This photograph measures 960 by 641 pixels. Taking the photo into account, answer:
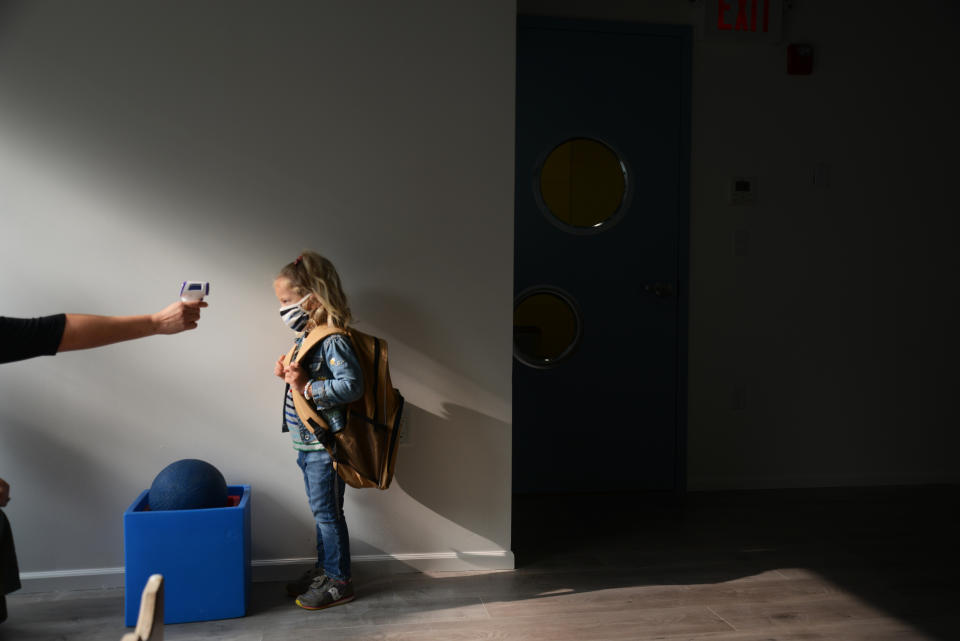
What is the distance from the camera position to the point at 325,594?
2645 mm

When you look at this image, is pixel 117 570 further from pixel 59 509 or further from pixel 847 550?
pixel 847 550

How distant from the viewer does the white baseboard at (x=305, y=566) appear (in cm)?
274

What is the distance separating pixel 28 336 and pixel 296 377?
797mm

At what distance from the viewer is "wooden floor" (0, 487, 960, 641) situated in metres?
2.47

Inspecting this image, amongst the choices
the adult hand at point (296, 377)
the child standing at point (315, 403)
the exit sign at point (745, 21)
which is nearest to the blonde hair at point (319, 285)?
the child standing at point (315, 403)

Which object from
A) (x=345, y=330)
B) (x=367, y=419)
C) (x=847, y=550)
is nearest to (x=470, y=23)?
(x=345, y=330)

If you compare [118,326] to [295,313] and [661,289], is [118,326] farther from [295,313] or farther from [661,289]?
[661,289]

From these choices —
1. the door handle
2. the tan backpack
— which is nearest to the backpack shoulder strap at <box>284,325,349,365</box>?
the tan backpack

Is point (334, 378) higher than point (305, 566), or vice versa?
point (334, 378)

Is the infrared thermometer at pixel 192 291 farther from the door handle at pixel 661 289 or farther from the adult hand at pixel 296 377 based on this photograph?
the door handle at pixel 661 289

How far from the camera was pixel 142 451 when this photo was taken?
9.18 ft

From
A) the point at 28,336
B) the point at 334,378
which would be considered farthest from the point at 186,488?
the point at 28,336

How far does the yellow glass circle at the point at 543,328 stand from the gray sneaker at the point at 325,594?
172 centimetres

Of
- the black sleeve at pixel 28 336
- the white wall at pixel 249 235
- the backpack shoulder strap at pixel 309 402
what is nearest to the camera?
the black sleeve at pixel 28 336
